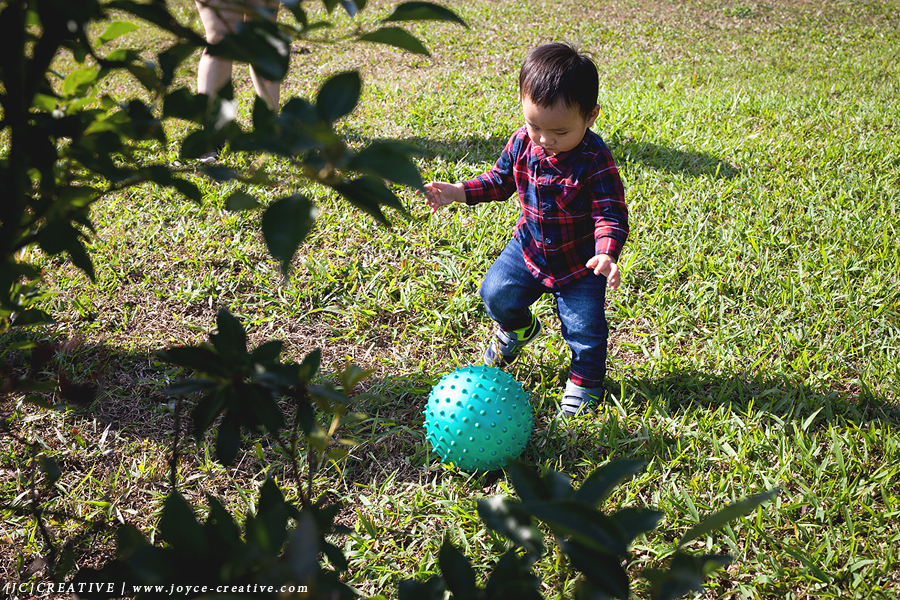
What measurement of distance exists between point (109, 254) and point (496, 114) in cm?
295

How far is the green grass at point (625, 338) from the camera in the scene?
6.21 ft

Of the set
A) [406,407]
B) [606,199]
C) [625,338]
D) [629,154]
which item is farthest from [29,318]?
[629,154]

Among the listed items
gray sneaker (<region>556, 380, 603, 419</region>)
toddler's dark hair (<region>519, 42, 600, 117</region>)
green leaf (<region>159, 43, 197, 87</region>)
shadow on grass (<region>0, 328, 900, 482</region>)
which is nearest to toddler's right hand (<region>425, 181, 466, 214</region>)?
toddler's dark hair (<region>519, 42, 600, 117</region>)

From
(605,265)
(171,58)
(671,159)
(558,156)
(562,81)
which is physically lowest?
(671,159)

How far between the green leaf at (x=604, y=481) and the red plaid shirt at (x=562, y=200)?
4.49 feet

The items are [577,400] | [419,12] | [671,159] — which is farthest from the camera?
[671,159]

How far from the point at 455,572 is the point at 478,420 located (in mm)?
1231

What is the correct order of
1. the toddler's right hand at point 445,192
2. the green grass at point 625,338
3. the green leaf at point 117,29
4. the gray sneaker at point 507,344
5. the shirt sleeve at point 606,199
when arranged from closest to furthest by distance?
1. the green leaf at point 117,29
2. the green grass at point 625,338
3. the shirt sleeve at point 606,199
4. the toddler's right hand at point 445,192
5. the gray sneaker at point 507,344

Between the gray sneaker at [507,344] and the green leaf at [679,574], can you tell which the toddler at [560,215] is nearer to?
the gray sneaker at [507,344]

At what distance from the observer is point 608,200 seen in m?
2.15

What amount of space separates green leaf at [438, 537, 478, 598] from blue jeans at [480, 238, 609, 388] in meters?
1.59

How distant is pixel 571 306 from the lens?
231 centimetres

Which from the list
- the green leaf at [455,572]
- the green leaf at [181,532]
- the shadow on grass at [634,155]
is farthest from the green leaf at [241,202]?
the shadow on grass at [634,155]

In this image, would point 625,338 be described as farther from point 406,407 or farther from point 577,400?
point 406,407
